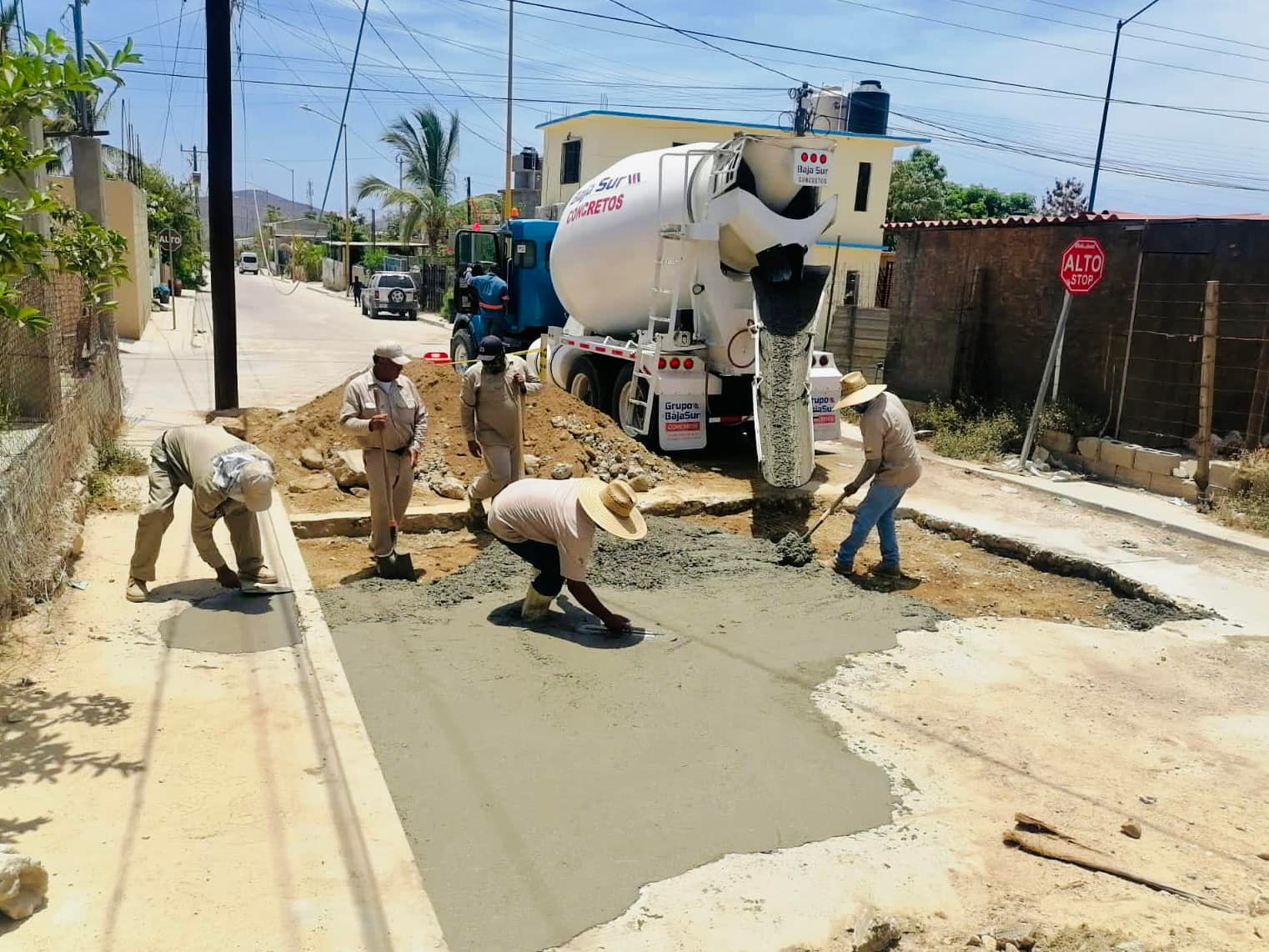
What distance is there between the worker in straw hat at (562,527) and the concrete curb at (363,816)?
1142mm

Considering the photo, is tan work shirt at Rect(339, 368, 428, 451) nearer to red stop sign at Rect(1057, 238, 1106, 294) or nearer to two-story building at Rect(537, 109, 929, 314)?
red stop sign at Rect(1057, 238, 1106, 294)

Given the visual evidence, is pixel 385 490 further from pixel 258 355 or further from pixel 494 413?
pixel 258 355

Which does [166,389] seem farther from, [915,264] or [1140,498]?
[1140,498]

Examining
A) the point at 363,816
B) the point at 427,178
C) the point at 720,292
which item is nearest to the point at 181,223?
the point at 427,178

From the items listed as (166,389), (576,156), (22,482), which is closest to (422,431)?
(22,482)

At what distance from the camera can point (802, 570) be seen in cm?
700

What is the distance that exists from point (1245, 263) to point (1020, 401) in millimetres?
3048

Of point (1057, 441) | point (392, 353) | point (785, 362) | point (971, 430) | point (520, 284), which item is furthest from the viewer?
point (520, 284)

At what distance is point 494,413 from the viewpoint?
7164 millimetres

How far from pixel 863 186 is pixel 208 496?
26.7 metres

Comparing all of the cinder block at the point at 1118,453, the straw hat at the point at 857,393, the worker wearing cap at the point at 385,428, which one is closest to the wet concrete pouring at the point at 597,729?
the worker wearing cap at the point at 385,428

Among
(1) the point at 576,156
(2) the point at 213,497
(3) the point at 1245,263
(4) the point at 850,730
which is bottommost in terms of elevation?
(4) the point at 850,730

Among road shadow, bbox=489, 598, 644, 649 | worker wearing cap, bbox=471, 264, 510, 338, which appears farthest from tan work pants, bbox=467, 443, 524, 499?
worker wearing cap, bbox=471, 264, 510, 338

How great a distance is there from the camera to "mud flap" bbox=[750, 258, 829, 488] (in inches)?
342
